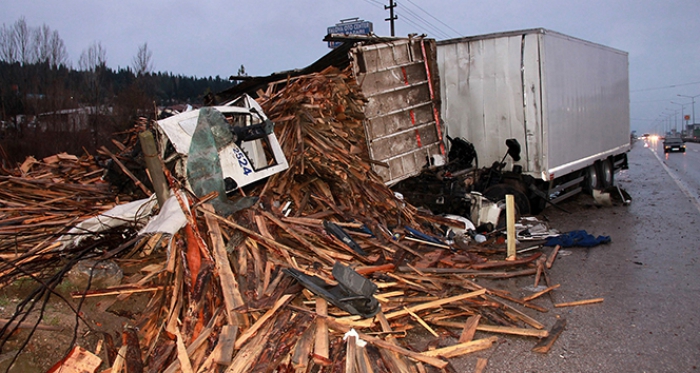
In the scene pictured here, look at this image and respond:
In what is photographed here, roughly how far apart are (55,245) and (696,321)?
7.46 metres

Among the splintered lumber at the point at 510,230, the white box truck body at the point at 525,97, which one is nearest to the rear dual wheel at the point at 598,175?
the white box truck body at the point at 525,97

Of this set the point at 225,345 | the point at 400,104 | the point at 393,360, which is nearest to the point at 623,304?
the point at 393,360

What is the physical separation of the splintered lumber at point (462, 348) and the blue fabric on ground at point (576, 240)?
4.35m

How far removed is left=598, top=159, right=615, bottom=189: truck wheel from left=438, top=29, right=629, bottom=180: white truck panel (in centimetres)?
233

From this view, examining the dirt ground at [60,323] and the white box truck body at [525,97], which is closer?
the dirt ground at [60,323]

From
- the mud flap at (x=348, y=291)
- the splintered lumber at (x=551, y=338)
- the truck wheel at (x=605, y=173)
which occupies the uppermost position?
the mud flap at (x=348, y=291)

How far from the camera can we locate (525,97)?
411 inches

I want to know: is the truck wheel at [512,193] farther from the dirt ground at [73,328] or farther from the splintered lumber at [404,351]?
the splintered lumber at [404,351]

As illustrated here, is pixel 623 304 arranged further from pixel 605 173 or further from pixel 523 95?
pixel 605 173

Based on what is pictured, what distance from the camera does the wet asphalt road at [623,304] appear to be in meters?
4.58

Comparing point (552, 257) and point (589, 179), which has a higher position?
point (552, 257)

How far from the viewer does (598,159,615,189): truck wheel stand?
48.8 ft

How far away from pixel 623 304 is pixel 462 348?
245 cm

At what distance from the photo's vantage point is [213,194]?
22.3 ft
